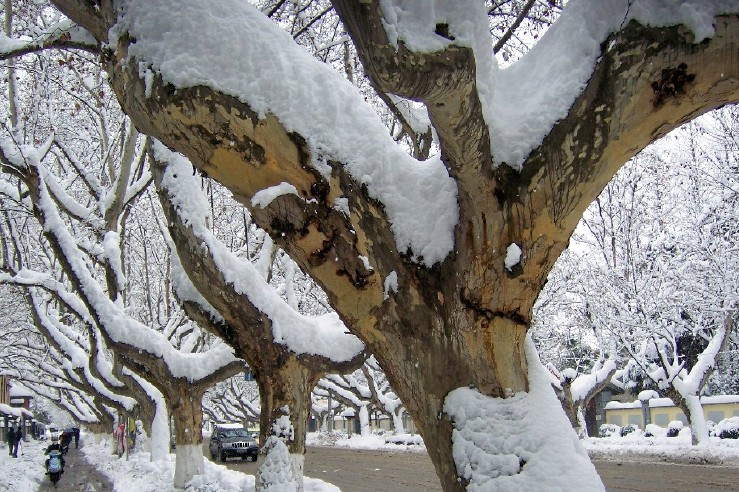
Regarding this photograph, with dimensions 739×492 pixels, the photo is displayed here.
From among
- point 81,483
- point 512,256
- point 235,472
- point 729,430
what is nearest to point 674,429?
point 729,430

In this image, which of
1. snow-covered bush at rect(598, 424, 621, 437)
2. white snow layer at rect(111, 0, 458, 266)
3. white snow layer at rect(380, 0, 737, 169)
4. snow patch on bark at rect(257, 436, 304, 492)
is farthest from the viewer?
snow-covered bush at rect(598, 424, 621, 437)

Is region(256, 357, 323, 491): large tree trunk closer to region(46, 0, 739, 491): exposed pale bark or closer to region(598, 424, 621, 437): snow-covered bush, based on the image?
region(46, 0, 739, 491): exposed pale bark

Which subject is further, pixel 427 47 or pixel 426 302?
pixel 426 302

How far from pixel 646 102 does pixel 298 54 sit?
5.40 feet

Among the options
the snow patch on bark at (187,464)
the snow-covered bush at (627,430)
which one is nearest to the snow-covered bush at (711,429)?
the snow-covered bush at (627,430)

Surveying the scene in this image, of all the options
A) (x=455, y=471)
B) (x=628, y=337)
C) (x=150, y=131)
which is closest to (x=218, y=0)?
(x=150, y=131)

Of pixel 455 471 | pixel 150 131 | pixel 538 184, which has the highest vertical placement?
pixel 150 131

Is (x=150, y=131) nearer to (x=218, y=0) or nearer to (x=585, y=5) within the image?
(x=218, y=0)

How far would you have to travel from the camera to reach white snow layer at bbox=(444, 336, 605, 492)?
2783 millimetres

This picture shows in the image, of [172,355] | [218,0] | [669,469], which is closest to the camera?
[218,0]

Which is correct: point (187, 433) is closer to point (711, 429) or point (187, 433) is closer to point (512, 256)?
point (512, 256)

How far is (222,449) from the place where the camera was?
972 inches

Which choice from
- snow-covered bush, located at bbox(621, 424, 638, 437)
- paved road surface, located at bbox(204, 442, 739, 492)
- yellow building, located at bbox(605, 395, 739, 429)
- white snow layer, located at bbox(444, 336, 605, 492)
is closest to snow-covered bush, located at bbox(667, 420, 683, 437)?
yellow building, located at bbox(605, 395, 739, 429)

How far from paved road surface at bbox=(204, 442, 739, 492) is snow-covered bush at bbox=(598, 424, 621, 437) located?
12774mm
